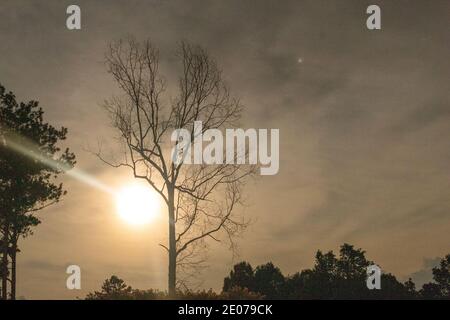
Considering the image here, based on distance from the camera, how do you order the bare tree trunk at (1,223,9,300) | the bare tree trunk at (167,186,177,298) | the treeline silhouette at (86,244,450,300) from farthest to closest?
the treeline silhouette at (86,244,450,300), the bare tree trunk at (1,223,9,300), the bare tree trunk at (167,186,177,298)

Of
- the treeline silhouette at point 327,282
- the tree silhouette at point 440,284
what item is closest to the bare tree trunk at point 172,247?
the treeline silhouette at point 327,282

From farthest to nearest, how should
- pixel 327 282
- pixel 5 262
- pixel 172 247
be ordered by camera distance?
pixel 327 282
pixel 5 262
pixel 172 247

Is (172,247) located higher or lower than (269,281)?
higher

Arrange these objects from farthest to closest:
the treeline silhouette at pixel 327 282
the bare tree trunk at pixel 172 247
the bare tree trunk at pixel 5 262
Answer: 1. the treeline silhouette at pixel 327 282
2. the bare tree trunk at pixel 5 262
3. the bare tree trunk at pixel 172 247

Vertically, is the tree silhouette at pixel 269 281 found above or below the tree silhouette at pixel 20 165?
below

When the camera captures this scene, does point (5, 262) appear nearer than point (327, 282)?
Yes

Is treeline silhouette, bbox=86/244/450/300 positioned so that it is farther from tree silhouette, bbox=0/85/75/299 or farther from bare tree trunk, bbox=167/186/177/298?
bare tree trunk, bbox=167/186/177/298

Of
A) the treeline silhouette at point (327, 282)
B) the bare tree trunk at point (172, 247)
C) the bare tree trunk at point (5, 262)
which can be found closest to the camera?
the bare tree trunk at point (172, 247)

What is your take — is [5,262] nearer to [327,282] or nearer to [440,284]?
[327,282]

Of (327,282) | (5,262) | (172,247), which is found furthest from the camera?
(327,282)

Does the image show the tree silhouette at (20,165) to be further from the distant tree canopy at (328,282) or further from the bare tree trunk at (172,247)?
the distant tree canopy at (328,282)

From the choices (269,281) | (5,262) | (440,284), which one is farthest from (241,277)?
(5,262)

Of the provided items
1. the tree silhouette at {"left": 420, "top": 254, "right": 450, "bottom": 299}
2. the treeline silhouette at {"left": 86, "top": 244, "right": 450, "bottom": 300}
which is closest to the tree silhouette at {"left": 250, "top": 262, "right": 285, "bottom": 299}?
the treeline silhouette at {"left": 86, "top": 244, "right": 450, "bottom": 300}
